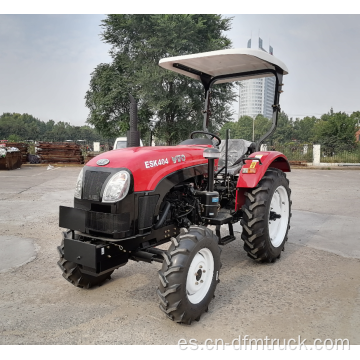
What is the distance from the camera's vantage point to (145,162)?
2996mm

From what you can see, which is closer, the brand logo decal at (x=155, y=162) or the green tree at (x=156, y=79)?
the brand logo decal at (x=155, y=162)

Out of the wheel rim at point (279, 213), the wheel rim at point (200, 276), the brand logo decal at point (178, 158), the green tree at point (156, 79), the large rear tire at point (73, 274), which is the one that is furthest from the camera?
the green tree at point (156, 79)

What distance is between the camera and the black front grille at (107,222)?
281 centimetres

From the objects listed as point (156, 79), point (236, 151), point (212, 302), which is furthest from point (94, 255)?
point (156, 79)

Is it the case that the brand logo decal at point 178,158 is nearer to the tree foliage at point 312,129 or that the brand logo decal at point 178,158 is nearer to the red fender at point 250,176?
the red fender at point 250,176

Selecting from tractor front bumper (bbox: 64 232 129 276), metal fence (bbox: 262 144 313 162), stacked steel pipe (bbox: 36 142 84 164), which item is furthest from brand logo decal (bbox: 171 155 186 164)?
metal fence (bbox: 262 144 313 162)

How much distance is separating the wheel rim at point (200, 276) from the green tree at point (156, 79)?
57.6ft

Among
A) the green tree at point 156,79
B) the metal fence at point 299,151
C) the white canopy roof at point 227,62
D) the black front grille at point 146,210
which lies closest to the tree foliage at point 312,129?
the metal fence at point 299,151

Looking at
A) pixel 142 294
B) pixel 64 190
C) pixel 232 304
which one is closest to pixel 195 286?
pixel 232 304

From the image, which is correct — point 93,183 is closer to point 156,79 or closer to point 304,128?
point 156,79

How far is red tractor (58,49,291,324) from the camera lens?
109 inches

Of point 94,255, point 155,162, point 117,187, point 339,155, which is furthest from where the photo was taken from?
point 339,155

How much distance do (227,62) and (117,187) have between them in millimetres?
2294

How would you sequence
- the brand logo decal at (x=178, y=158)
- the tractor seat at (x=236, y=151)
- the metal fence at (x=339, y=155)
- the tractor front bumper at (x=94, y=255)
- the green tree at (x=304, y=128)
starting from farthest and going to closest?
the green tree at (x=304, y=128)
the metal fence at (x=339, y=155)
the tractor seat at (x=236, y=151)
the brand logo decal at (x=178, y=158)
the tractor front bumper at (x=94, y=255)
